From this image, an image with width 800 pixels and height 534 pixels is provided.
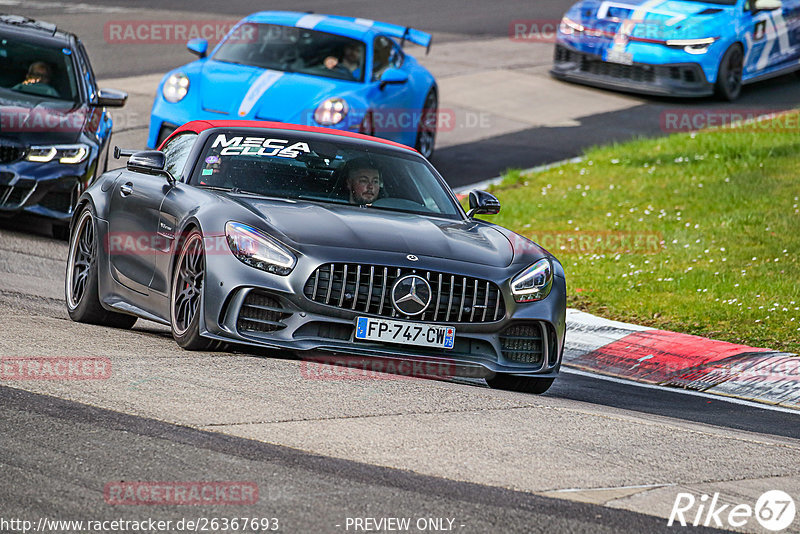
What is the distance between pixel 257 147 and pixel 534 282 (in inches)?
79.3

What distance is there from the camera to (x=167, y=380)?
6.22 m

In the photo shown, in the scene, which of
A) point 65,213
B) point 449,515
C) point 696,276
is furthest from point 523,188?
point 449,515

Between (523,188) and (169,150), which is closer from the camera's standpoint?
(169,150)

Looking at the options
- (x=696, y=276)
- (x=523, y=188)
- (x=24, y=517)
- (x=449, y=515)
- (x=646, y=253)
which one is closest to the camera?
(x=24, y=517)

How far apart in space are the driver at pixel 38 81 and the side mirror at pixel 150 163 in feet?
16.4

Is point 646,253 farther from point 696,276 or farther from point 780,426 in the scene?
point 780,426

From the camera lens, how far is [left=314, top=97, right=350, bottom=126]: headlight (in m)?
13.8

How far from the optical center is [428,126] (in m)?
16.3

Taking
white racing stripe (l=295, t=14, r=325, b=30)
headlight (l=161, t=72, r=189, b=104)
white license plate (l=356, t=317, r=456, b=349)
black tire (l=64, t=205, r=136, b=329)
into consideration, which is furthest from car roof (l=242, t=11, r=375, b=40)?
white license plate (l=356, t=317, r=456, b=349)

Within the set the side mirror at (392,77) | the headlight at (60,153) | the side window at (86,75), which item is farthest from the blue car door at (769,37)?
the headlight at (60,153)

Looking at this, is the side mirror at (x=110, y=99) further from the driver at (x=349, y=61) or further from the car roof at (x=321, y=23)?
the car roof at (x=321, y=23)

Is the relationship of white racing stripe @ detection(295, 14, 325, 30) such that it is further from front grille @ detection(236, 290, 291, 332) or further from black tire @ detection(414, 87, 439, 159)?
front grille @ detection(236, 290, 291, 332)

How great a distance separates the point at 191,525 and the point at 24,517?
543 mm

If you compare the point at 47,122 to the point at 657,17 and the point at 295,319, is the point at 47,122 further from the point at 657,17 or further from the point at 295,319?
the point at 657,17
